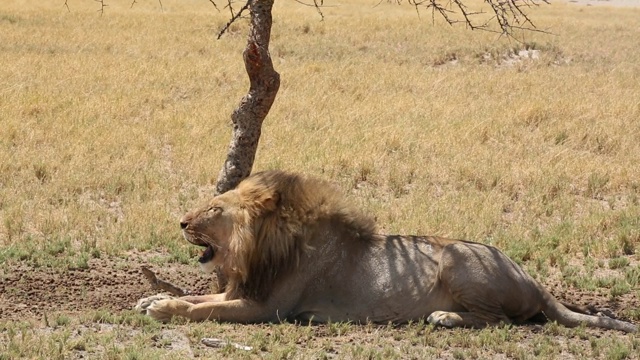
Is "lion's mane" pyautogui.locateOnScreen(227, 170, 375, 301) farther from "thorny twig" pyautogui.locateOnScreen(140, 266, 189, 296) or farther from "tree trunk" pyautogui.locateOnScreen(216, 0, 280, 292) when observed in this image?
"tree trunk" pyautogui.locateOnScreen(216, 0, 280, 292)

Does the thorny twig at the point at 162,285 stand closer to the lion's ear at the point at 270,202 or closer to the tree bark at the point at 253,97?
the tree bark at the point at 253,97

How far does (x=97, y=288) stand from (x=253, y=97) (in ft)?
6.66

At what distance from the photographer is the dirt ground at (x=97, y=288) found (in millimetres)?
7848

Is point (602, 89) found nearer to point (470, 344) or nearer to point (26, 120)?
point (26, 120)

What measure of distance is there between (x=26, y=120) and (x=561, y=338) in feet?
32.2

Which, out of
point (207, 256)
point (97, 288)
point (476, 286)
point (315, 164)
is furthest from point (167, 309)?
point (315, 164)

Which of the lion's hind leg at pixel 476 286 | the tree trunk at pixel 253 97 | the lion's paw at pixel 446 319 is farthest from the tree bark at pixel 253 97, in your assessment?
the lion's paw at pixel 446 319

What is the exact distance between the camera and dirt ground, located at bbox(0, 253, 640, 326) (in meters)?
7.85

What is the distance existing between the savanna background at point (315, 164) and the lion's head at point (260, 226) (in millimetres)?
427

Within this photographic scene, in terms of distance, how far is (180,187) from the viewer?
473 inches

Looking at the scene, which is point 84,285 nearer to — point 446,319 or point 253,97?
point 253,97

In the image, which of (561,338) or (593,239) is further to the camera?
(593,239)

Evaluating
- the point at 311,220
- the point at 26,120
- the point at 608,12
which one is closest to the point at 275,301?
the point at 311,220

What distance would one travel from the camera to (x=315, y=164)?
13.1 metres
